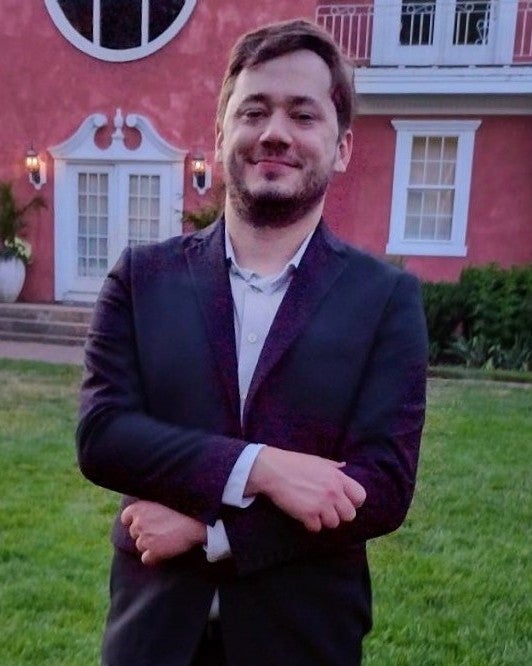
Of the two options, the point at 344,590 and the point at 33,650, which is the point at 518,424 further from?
the point at 344,590

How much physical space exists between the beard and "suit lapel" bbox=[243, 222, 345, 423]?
77 millimetres

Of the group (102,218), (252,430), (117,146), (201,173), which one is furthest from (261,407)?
(102,218)

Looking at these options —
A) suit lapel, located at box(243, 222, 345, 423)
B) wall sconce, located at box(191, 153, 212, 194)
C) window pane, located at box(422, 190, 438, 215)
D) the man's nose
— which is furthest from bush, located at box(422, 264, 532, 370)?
the man's nose

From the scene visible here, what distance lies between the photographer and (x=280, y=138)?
1.43m

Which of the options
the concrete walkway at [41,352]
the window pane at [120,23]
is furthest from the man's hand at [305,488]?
the window pane at [120,23]

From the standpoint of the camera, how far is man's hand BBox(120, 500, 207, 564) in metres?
1.35

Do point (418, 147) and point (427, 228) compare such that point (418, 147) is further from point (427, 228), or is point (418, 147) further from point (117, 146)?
point (117, 146)

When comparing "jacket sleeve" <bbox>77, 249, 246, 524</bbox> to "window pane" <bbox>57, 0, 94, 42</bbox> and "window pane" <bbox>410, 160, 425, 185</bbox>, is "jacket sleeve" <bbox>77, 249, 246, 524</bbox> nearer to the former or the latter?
"window pane" <bbox>410, 160, 425, 185</bbox>

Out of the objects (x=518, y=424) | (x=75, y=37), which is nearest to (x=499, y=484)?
(x=518, y=424)

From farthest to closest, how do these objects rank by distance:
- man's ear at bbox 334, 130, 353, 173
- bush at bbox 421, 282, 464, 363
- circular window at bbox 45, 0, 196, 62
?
circular window at bbox 45, 0, 196, 62 → bush at bbox 421, 282, 464, 363 → man's ear at bbox 334, 130, 353, 173

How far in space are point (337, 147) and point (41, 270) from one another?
37.0 ft

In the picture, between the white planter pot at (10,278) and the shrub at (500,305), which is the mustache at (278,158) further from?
the white planter pot at (10,278)

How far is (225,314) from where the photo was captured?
144 cm

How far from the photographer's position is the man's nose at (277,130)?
1.43 m
